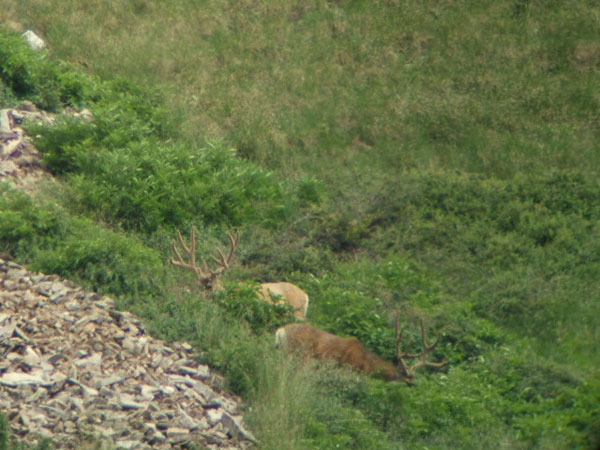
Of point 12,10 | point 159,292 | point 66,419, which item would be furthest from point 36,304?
point 12,10

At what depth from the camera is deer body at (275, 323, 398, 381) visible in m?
8.57

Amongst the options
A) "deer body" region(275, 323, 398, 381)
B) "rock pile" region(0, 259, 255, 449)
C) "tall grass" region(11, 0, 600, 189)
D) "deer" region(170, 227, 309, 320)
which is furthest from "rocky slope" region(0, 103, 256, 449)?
"tall grass" region(11, 0, 600, 189)

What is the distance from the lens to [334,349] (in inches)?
341

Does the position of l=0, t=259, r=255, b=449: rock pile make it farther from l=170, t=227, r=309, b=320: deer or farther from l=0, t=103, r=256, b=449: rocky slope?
l=170, t=227, r=309, b=320: deer

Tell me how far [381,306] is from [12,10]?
11.2 meters

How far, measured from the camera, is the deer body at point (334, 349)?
8.57 meters

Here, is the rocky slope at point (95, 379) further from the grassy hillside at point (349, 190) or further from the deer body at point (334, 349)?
the deer body at point (334, 349)

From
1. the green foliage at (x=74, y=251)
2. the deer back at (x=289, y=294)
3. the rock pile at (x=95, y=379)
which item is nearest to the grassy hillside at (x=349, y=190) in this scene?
the green foliage at (x=74, y=251)

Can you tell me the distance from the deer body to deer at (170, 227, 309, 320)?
80cm

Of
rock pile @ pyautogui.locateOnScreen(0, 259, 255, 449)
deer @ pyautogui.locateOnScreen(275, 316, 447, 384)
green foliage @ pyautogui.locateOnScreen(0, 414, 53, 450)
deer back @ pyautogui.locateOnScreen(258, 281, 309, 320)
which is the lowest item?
deer back @ pyautogui.locateOnScreen(258, 281, 309, 320)

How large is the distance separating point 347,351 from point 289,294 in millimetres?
1629

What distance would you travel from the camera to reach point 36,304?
27.4 ft

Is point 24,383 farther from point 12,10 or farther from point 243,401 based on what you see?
point 12,10

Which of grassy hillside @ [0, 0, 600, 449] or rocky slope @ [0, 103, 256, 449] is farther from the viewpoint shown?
grassy hillside @ [0, 0, 600, 449]
